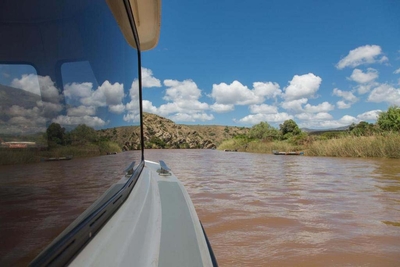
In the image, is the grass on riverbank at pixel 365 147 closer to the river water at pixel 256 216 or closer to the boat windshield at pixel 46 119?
the river water at pixel 256 216

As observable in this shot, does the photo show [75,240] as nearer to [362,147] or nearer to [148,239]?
[148,239]

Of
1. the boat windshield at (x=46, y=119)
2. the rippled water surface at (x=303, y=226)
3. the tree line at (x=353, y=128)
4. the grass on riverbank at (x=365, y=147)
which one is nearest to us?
the boat windshield at (x=46, y=119)

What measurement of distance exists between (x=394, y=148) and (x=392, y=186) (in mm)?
8439

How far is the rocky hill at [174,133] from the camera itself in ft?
17.2

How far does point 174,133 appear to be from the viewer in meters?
46.7

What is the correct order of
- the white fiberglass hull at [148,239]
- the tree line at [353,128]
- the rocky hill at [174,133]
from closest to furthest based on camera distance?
the white fiberglass hull at [148,239], the rocky hill at [174,133], the tree line at [353,128]

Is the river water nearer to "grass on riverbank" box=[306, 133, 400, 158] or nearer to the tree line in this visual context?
"grass on riverbank" box=[306, 133, 400, 158]

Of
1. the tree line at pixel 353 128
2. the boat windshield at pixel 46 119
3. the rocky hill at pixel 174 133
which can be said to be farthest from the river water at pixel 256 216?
the tree line at pixel 353 128

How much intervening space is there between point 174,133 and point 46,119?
46366 millimetres

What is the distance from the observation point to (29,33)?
412 mm

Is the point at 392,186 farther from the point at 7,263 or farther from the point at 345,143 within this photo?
the point at 345,143

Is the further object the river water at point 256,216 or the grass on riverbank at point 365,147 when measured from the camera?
the grass on riverbank at point 365,147

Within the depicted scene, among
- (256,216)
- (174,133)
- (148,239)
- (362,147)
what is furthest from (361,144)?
(174,133)

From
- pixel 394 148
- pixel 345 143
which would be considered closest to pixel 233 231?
pixel 394 148
